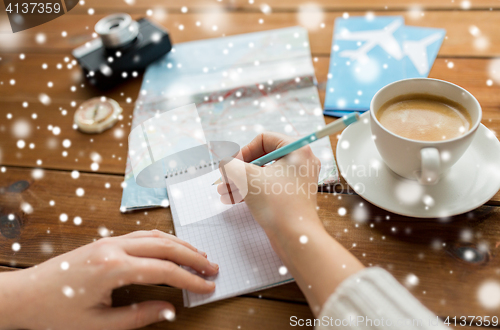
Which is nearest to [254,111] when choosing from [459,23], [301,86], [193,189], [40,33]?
[301,86]

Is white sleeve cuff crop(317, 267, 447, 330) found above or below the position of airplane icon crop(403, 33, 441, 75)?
Answer: below

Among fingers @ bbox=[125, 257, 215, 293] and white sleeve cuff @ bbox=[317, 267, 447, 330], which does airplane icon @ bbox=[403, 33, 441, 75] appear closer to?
white sleeve cuff @ bbox=[317, 267, 447, 330]

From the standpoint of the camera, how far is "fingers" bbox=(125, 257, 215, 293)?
53cm

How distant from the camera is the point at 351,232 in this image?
2.03ft

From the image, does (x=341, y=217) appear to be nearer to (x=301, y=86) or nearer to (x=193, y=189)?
(x=193, y=189)

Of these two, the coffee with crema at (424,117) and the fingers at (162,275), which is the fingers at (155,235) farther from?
the coffee with crema at (424,117)

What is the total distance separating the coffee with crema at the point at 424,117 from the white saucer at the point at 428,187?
67 mm

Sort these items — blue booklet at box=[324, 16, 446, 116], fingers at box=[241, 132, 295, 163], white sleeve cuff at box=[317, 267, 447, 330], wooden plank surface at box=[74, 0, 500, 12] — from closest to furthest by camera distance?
1. white sleeve cuff at box=[317, 267, 447, 330]
2. fingers at box=[241, 132, 295, 163]
3. blue booklet at box=[324, 16, 446, 116]
4. wooden plank surface at box=[74, 0, 500, 12]

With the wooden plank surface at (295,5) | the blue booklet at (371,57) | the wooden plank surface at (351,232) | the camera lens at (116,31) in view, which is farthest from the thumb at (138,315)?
the wooden plank surface at (295,5)

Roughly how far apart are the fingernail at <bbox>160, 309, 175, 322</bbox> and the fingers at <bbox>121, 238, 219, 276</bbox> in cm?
7

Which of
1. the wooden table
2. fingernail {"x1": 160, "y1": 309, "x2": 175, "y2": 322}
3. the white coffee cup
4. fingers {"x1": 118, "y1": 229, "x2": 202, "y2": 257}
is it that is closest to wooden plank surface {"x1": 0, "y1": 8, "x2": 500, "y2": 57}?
the wooden table

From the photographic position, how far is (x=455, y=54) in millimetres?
888

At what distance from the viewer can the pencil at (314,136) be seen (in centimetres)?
54

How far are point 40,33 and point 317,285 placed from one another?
3.78 feet
